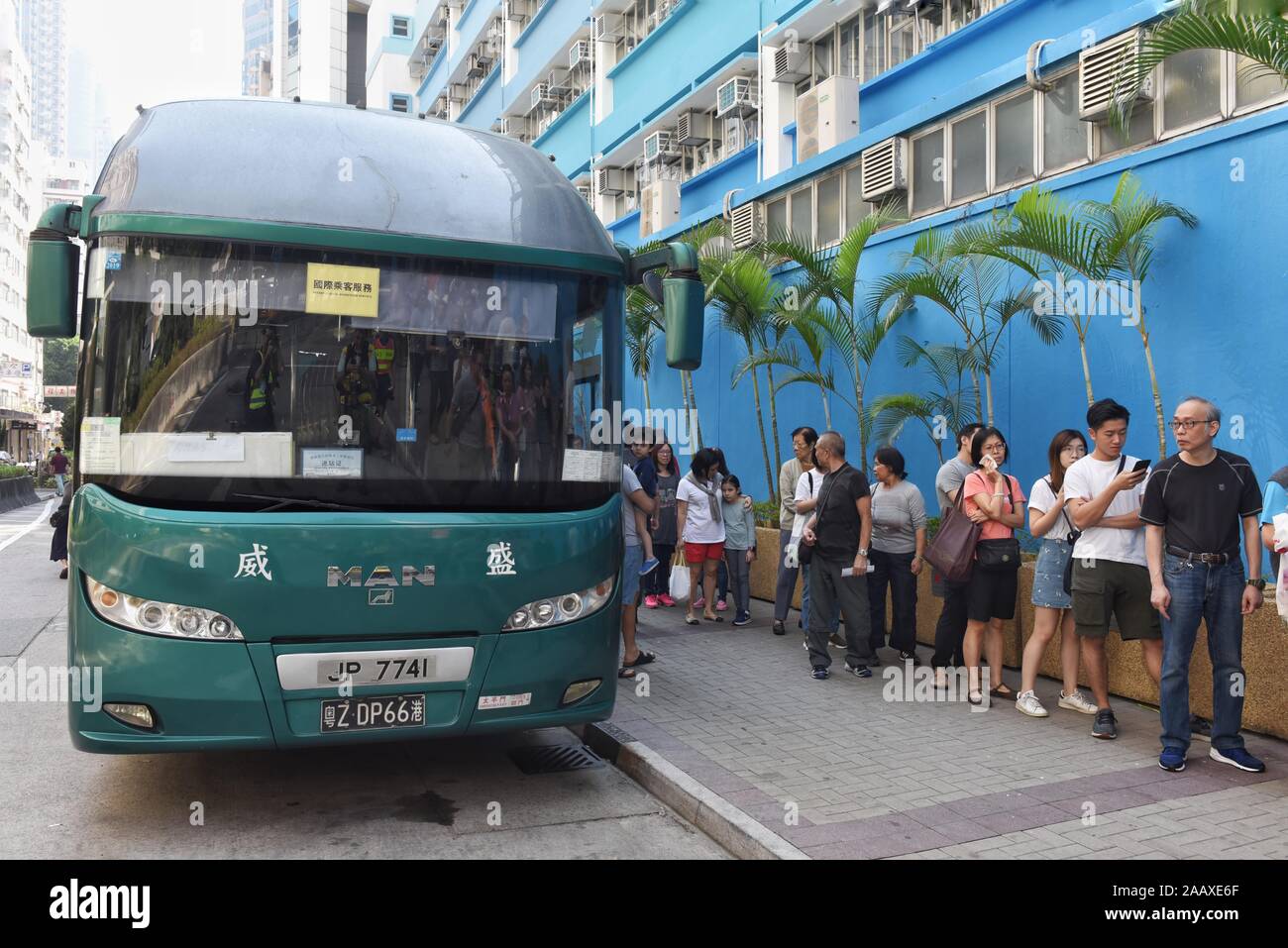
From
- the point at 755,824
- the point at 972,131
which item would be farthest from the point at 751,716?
the point at 972,131

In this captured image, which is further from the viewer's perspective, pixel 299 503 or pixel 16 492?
pixel 16 492

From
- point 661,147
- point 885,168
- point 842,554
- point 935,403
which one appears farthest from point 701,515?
point 661,147

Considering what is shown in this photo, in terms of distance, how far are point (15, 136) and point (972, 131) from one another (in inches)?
3834

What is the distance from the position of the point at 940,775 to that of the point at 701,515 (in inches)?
207

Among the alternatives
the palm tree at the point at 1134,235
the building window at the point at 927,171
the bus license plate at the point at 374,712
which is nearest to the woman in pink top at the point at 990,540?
the palm tree at the point at 1134,235

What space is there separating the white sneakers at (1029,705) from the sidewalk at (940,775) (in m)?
0.06

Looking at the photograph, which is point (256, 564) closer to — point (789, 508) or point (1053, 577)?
point (1053, 577)

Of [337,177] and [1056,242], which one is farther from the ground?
[1056,242]

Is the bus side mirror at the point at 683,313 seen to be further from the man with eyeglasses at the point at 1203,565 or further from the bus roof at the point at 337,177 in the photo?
the man with eyeglasses at the point at 1203,565

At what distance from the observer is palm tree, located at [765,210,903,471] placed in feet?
38.5

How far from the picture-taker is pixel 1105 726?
6.43 metres

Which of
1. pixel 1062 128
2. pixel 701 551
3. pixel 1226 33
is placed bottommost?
pixel 701 551

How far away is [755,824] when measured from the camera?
492cm

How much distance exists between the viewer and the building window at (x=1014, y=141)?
10.7 meters
